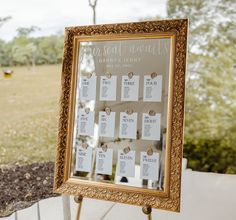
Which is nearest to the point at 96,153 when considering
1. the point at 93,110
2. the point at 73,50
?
the point at 93,110

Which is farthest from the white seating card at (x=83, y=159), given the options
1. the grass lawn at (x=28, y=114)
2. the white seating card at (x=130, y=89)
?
the grass lawn at (x=28, y=114)

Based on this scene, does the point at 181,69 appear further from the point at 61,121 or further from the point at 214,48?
the point at 214,48

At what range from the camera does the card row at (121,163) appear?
114 cm

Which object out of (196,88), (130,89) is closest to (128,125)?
(130,89)

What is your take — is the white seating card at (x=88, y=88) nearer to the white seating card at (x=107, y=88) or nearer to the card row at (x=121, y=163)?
the white seating card at (x=107, y=88)

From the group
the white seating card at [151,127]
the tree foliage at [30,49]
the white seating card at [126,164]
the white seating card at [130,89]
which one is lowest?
the white seating card at [126,164]

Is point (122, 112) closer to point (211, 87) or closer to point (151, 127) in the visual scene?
point (151, 127)

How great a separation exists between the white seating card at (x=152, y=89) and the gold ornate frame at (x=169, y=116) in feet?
0.15

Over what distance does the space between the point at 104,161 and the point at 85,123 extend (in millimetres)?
157

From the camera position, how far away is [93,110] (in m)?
1.26

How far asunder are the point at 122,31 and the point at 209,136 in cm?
222

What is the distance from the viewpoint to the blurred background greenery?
266cm

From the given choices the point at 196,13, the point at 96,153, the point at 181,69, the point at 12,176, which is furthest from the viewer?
the point at 196,13

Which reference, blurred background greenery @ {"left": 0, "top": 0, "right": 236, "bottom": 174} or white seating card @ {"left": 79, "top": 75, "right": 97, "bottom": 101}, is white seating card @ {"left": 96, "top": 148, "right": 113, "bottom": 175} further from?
blurred background greenery @ {"left": 0, "top": 0, "right": 236, "bottom": 174}
